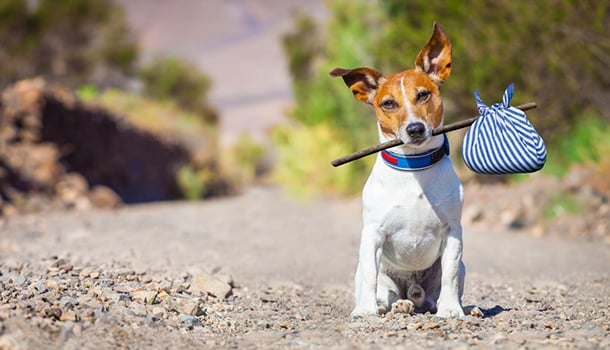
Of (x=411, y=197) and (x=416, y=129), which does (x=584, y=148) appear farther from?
(x=416, y=129)

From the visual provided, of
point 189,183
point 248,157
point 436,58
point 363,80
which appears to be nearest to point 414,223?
point 363,80

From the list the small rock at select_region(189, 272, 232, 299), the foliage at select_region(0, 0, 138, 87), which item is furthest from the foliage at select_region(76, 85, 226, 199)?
the small rock at select_region(189, 272, 232, 299)

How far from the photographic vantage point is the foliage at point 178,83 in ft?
133

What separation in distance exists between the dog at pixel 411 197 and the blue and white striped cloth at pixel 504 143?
18 cm

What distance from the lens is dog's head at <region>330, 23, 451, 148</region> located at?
432 centimetres

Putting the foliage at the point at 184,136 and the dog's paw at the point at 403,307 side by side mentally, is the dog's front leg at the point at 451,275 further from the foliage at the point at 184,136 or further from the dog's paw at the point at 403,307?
the foliage at the point at 184,136

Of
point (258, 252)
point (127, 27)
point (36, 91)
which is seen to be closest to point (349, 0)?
point (36, 91)

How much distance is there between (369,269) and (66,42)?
3110 cm

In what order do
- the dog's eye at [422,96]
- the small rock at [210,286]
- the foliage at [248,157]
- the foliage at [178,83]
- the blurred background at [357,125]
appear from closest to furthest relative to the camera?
the dog's eye at [422,96] → the small rock at [210,286] → the blurred background at [357,125] → the foliage at [248,157] → the foliage at [178,83]

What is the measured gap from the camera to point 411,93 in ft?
14.4

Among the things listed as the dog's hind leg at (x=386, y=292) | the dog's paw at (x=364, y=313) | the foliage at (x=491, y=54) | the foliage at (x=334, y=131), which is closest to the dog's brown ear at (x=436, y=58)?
the dog's hind leg at (x=386, y=292)

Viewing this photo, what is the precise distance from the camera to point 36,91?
15.7 m

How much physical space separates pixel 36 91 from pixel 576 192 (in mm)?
10279

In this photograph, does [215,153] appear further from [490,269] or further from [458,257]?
[458,257]
